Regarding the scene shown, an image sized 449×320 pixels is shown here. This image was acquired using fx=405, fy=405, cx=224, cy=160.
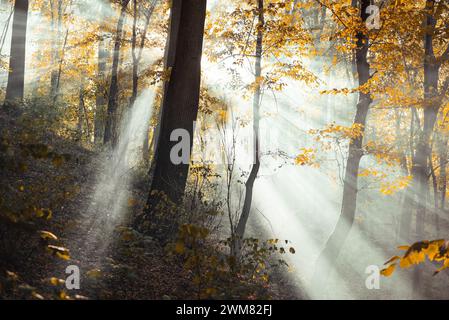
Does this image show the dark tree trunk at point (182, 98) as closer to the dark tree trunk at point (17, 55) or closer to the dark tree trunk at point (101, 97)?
the dark tree trunk at point (17, 55)

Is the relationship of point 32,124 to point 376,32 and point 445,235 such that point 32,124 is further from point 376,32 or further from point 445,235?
point 445,235

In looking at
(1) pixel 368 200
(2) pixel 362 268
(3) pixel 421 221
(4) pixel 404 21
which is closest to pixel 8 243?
(4) pixel 404 21

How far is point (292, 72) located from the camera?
11.9m

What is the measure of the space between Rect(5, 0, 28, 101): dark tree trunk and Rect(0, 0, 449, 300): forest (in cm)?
5

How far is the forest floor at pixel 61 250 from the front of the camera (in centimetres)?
376

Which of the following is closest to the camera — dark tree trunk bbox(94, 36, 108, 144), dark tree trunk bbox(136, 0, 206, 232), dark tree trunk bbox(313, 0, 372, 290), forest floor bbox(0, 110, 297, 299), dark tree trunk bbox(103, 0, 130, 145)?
forest floor bbox(0, 110, 297, 299)

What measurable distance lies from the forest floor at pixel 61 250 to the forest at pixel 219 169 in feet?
0.09

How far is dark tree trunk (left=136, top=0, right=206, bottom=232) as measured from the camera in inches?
291

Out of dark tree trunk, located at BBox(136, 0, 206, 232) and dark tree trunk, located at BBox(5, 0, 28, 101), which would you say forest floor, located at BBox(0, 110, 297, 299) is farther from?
dark tree trunk, located at BBox(5, 0, 28, 101)

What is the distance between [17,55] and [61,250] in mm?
12734

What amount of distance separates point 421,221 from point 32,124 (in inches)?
624

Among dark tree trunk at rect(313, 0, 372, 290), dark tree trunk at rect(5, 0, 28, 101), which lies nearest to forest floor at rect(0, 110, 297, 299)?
dark tree trunk at rect(313, 0, 372, 290)

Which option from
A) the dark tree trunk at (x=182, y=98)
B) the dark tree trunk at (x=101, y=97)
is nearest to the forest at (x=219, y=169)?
the dark tree trunk at (x=182, y=98)

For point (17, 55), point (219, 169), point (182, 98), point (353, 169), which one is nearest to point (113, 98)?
point (17, 55)
